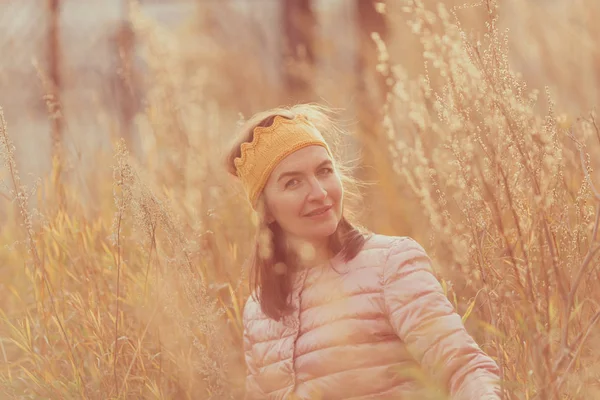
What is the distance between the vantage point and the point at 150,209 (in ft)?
6.43

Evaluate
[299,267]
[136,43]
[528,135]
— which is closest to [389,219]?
[299,267]

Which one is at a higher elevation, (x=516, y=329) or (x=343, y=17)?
(x=343, y=17)

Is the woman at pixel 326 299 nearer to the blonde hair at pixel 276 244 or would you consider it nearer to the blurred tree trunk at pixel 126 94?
the blonde hair at pixel 276 244

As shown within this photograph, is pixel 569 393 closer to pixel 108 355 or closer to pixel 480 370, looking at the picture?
pixel 480 370

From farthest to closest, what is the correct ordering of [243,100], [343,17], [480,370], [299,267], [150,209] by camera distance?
[343,17] → [243,100] → [299,267] → [150,209] → [480,370]

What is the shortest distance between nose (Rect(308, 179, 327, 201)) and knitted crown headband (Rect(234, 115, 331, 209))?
132 millimetres

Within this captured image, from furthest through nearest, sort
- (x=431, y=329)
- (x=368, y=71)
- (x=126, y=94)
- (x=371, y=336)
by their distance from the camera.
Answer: (x=126, y=94)
(x=368, y=71)
(x=371, y=336)
(x=431, y=329)

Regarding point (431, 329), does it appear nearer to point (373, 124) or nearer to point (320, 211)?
point (320, 211)

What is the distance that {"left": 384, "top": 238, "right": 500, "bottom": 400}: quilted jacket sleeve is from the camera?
1715 mm

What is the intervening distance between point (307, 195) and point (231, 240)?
0.97 meters

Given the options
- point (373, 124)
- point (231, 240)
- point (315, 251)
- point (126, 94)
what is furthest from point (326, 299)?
point (126, 94)

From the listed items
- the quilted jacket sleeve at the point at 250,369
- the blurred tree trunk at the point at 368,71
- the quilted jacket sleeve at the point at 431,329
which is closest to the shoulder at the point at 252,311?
the quilted jacket sleeve at the point at 250,369

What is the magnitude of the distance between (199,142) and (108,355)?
4.17 ft

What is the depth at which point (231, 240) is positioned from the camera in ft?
9.89
